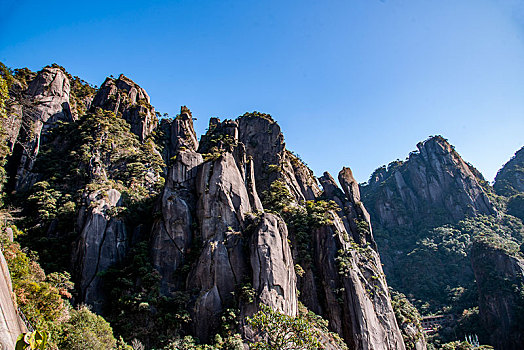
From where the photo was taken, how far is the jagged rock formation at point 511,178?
103 metres

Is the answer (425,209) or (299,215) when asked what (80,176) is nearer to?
(299,215)

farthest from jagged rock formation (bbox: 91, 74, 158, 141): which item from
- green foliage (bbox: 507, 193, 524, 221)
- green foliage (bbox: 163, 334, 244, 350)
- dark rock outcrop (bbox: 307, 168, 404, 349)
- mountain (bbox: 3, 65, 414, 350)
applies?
green foliage (bbox: 507, 193, 524, 221)

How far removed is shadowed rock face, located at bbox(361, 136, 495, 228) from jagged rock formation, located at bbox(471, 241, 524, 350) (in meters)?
31.5

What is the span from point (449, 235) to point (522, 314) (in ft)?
114

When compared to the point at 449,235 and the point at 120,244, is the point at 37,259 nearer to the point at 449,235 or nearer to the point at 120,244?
the point at 120,244

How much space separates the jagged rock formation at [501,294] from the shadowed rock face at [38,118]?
71.0 meters

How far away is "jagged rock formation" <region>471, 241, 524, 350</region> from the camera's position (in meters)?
48.8

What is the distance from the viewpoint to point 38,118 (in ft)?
136

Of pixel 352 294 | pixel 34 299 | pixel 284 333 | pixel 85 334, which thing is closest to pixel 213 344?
pixel 284 333

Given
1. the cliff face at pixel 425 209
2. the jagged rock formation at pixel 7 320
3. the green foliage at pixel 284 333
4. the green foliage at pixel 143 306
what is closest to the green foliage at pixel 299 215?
the green foliage at pixel 143 306

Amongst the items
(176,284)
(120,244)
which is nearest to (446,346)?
(176,284)

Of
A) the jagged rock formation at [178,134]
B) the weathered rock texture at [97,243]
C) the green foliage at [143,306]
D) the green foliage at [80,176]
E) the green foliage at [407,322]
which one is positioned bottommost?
the green foliage at [407,322]

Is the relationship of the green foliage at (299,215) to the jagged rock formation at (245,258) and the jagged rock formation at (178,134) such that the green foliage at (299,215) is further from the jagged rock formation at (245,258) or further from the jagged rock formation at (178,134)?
the jagged rock formation at (178,134)

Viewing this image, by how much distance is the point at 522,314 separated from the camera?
48906 millimetres
